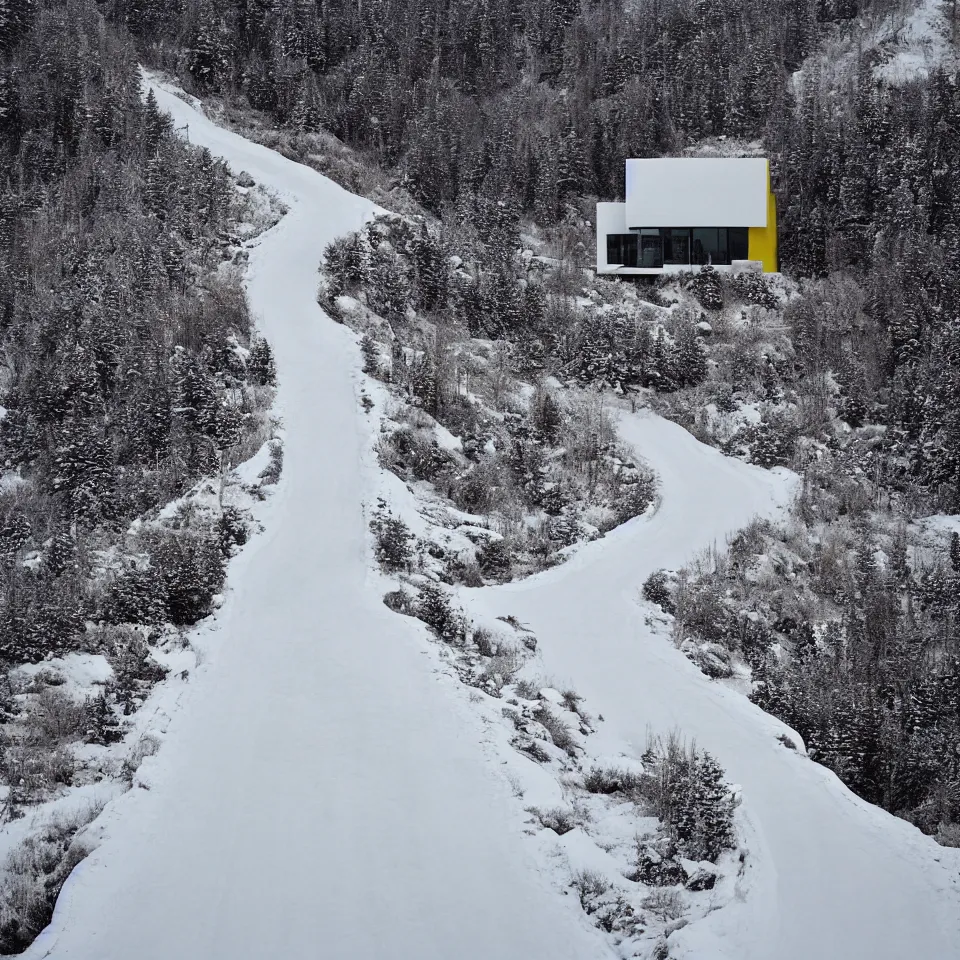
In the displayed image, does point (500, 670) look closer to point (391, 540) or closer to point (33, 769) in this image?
point (391, 540)

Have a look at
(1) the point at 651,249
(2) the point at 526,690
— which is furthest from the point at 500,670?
(1) the point at 651,249

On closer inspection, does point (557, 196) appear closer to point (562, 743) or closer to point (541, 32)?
point (541, 32)

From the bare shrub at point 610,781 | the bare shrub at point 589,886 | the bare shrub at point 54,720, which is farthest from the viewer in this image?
the bare shrub at point 610,781

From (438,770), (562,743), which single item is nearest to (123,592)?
(438,770)

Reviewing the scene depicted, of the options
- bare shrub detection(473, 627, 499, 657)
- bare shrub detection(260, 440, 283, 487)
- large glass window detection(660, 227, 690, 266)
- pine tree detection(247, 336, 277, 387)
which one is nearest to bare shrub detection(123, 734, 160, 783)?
bare shrub detection(473, 627, 499, 657)

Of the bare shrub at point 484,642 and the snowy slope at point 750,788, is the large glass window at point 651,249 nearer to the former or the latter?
the snowy slope at point 750,788

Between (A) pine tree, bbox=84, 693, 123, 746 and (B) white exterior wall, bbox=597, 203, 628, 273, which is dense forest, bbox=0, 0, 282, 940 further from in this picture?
(B) white exterior wall, bbox=597, 203, 628, 273

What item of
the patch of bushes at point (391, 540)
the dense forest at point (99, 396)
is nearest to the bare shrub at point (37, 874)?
the dense forest at point (99, 396)
